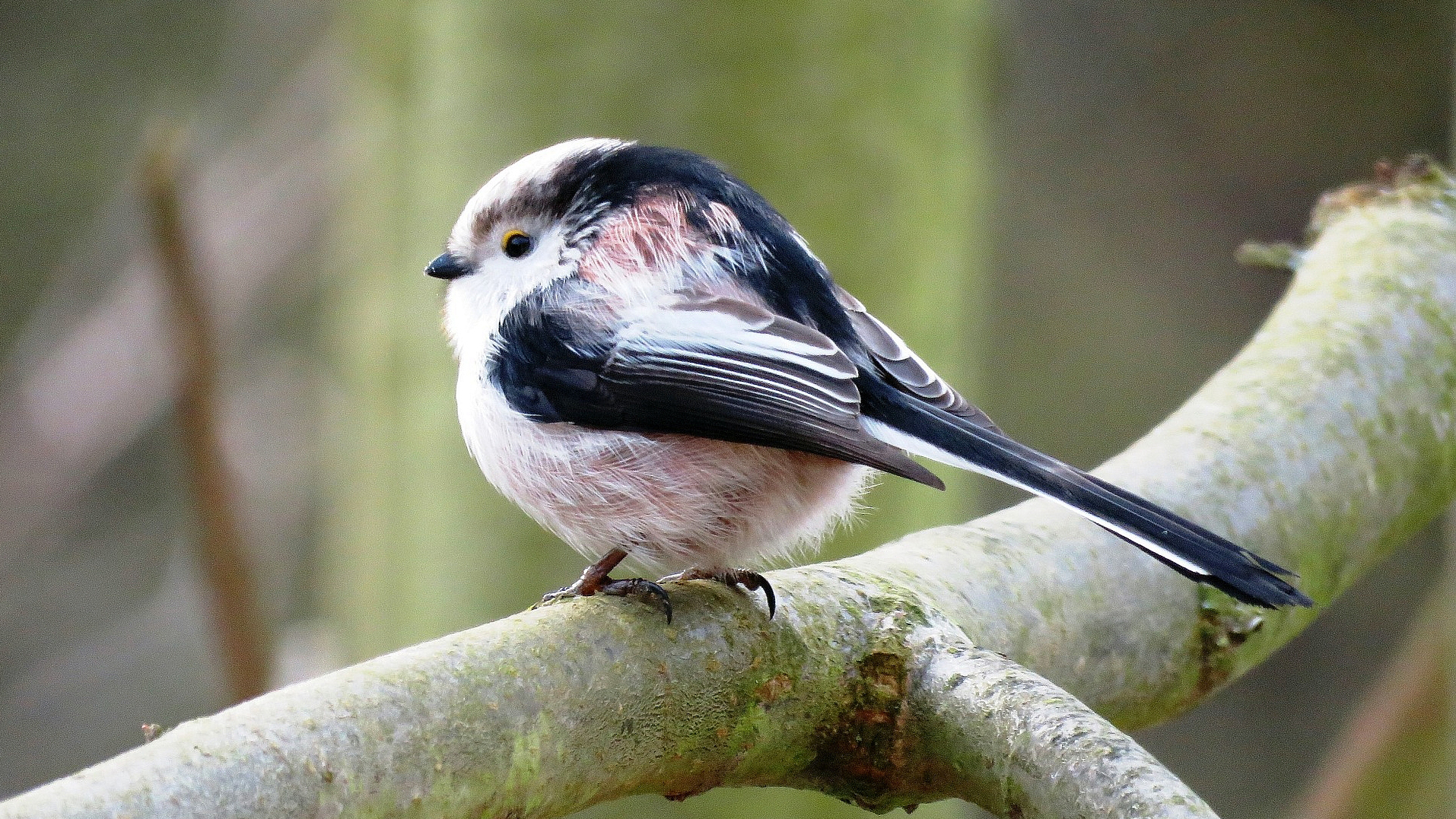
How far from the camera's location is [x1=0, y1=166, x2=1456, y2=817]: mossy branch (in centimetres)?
119

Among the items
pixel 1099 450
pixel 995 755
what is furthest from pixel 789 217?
pixel 1099 450

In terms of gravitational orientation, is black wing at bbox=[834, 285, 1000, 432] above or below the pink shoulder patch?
below

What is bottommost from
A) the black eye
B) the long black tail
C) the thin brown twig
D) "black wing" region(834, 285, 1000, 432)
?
Answer: the thin brown twig

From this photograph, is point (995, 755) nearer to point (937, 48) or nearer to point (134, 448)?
point (937, 48)

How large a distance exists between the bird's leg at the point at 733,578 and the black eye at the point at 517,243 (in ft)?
1.85

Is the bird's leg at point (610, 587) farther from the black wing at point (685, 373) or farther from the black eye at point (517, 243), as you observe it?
the black eye at point (517, 243)

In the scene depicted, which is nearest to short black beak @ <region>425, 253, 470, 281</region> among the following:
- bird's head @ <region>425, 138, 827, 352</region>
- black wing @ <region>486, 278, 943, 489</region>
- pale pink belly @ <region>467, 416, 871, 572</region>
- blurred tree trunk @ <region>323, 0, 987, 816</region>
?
bird's head @ <region>425, 138, 827, 352</region>

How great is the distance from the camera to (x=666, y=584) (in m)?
1.75

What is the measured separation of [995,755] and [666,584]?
0.54 metres

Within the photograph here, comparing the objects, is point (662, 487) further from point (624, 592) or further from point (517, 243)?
point (517, 243)

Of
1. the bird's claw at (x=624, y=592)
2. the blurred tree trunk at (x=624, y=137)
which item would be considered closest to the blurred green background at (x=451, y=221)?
the blurred tree trunk at (x=624, y=137)

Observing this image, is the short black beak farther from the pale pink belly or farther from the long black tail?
the long black tail

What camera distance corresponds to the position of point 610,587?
1676mm

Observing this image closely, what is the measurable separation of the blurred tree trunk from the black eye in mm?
671
